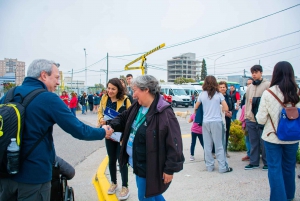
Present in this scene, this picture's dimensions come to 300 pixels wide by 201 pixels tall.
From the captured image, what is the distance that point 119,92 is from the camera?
4.00 m

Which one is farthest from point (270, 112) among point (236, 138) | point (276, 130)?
point (236, 138)

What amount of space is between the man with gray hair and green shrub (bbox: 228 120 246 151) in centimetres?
479

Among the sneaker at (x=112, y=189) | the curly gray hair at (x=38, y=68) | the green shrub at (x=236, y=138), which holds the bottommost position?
the sneaker at (x=112, y=189)

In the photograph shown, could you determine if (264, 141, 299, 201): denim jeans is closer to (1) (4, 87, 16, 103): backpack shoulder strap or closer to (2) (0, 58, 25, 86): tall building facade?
(1) (4, 87, 16, 103): backpack shoulder strap

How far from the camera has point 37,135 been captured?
2.15 m

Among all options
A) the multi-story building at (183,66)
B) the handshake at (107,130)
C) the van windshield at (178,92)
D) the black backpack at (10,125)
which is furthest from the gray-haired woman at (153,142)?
the multi-story building at (183,66)

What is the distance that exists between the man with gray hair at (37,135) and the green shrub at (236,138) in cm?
479

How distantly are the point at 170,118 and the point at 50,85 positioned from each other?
125 cm

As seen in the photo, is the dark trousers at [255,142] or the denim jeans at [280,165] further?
the dark trousers at [255,142]

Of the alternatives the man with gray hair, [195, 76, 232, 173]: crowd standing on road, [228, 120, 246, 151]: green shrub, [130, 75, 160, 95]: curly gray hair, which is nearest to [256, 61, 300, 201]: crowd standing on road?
[195, 76, 232, 173]: crowd standing on road

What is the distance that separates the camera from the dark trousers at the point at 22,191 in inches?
84.2

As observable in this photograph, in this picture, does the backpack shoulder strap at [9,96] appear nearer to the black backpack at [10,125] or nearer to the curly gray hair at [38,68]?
the black backpack at [10,125]

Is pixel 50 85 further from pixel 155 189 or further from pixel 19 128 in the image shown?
pixel 155 189

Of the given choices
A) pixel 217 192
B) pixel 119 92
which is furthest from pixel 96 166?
pixel 217 192
